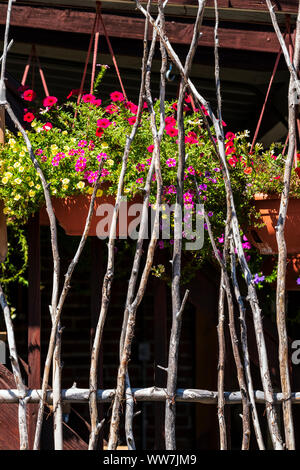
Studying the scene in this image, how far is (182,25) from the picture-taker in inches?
155

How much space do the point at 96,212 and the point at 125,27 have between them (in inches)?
50.2

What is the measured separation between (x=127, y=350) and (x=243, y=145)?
115cm

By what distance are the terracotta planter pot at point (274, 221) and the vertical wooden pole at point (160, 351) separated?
1.58ft

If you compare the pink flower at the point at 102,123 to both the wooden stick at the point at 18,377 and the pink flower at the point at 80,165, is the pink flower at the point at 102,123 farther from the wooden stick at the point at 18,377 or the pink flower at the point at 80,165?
the wooden stick at the point at 18,377

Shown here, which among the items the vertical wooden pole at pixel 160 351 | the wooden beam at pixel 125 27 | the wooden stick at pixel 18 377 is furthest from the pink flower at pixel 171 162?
the wooden beam at pixel 125 27

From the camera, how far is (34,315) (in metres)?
3.20

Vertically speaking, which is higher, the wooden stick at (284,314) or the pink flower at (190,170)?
the pink flower at (190,170)

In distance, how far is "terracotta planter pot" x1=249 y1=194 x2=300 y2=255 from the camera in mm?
3107

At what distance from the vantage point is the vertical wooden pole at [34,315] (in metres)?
3.19

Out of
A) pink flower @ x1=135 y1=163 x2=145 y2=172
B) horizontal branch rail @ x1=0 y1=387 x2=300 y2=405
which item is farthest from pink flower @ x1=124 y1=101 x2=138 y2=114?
horizontal branch rail @ x1=0 y1=387 x2=300 y2=405

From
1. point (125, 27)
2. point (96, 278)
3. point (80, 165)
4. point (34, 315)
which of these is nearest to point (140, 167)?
point (80, 165)

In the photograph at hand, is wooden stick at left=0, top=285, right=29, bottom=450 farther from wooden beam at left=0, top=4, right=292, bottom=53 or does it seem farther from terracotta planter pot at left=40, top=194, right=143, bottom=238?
wooden beam at left=0, top=4, right=292, bottom=53

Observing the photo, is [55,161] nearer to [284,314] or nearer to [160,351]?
[160,351]
